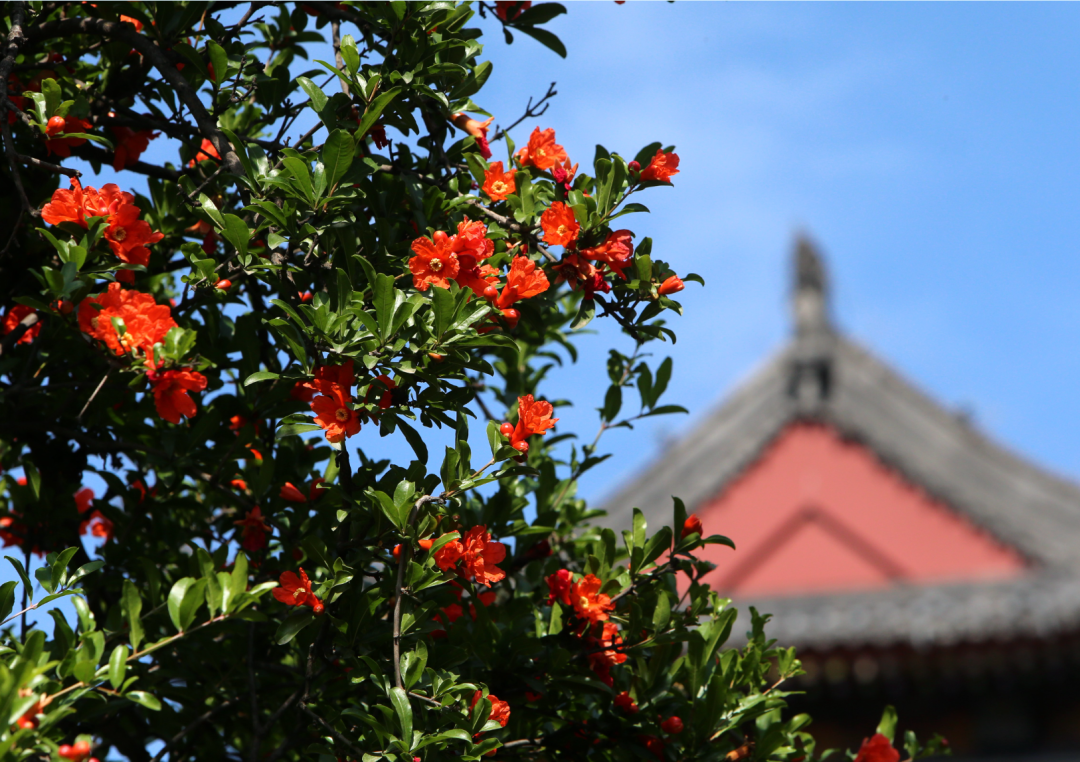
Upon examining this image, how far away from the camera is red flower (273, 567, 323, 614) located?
167 cm

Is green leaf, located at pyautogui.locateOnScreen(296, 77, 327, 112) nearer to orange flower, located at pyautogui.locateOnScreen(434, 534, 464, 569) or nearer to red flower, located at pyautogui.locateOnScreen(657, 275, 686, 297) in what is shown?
red flower, located at pyautogui.locateOnScreen(657, 275, 686, 297)

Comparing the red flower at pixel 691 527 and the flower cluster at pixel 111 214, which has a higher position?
the flower cluster at pixel 111 214

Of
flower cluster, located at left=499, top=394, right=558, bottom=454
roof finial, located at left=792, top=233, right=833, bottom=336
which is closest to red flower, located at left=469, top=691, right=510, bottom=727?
flower cluster, located at left=499, top=394, right=558, bottom=454

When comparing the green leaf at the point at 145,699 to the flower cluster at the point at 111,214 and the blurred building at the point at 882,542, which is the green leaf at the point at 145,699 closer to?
the flower cluster at the point at 111,214

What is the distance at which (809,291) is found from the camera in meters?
11.8

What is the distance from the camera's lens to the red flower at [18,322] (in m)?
2.06

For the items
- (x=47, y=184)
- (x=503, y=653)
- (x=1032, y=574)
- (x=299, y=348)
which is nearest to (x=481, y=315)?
(x=299, y=348)

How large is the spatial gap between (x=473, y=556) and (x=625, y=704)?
48 centimetres

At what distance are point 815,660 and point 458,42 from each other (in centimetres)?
561

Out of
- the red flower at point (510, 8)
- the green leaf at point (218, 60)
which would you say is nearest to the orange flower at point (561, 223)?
the red flower at point (510, 8)

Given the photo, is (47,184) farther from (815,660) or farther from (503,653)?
(815,660)

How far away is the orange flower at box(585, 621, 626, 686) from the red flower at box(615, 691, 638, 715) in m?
0.03

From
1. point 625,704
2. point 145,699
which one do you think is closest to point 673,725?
point 625,704

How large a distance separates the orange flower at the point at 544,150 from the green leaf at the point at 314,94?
1.16ft
